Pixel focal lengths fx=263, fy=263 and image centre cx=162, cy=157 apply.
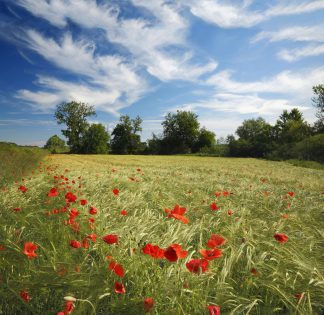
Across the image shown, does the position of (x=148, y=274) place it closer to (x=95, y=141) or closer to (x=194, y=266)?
(x=194, y=266)

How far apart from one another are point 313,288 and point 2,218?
324 centimetres

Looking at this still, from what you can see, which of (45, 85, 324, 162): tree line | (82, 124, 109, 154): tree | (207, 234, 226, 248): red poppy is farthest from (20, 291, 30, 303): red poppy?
(82, 124, 109, 154): tree

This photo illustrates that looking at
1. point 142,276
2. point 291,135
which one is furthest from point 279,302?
point 291,135

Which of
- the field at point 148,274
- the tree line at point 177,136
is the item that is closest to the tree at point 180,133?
the tree line at point 177,136

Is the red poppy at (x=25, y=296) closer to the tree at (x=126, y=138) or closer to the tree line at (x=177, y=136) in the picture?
the tree line at (x=177, y=136)

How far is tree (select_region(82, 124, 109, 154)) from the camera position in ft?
181

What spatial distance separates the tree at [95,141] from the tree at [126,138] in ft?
8.91

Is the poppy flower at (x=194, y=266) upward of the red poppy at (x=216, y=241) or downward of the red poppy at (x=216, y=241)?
downward

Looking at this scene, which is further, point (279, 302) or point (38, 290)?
point (279, 302)

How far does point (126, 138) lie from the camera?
192ft

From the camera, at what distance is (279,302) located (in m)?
1.82

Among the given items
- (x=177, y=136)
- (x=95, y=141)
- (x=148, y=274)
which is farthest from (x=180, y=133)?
(x=148, y=274)

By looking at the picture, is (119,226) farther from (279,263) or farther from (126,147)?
(126,147)

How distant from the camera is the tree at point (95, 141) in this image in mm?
55156
